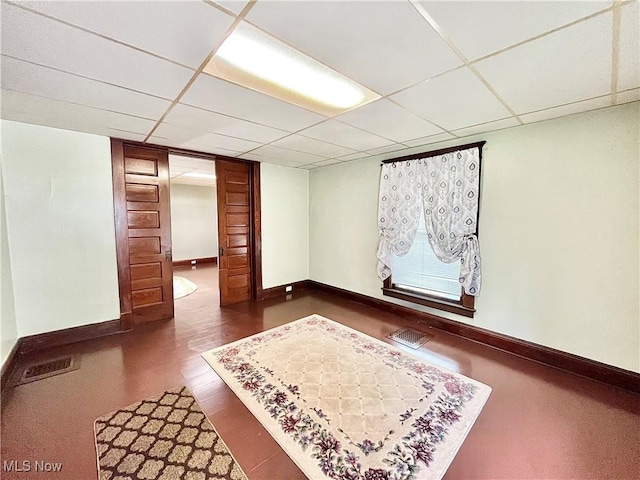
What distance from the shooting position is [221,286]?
444cm

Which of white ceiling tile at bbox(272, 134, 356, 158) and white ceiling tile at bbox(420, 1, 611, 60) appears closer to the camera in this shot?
white ceiling tile at bbox(420, 1, 611, 60)

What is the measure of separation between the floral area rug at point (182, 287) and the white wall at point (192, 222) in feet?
5.61

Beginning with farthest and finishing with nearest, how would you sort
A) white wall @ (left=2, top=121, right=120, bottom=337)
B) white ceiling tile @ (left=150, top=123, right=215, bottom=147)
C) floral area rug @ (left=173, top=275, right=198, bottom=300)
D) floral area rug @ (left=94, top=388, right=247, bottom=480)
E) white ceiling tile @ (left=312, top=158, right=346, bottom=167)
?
floral area rug @ (left=173, top=275, right=198, bottom=300), white ceiling tile @ (left=312, top=158, right=346, bottom=167), white ceiling tile @ (left=150, top=123, right=215, bottom=147), white wall @ (left=2, top=121, right=120, bottom=337), floral area rug @ (left=94, top=388, right=247, bottom=480)

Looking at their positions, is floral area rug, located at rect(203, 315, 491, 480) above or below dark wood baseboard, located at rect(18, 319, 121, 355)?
below

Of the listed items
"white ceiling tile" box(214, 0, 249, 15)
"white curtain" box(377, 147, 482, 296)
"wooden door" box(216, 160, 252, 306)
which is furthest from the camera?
"wooden door" box(216, 160, 252, 306)

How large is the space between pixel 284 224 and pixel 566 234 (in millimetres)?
4037

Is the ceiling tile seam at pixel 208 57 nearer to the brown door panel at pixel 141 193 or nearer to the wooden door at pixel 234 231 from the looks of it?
the brown door panel at pixel 141 193

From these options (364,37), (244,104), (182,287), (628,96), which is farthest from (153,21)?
(182,287)

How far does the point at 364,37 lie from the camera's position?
142cm

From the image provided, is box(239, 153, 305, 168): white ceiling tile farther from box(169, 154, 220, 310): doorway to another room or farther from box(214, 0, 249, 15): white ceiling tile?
box(214, 0, 249, 15): white ceiling tile

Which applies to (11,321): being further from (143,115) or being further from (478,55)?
(478,55)

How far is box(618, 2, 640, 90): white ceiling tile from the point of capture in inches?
49.5

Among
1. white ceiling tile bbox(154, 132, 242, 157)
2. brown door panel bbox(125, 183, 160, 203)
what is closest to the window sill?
white ceiling tile bbox(154, 132, 242, 157)

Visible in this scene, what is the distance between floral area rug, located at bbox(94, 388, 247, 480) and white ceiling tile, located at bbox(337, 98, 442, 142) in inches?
110
